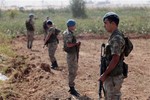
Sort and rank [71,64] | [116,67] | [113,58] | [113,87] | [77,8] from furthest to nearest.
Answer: [77,8] < [71,64] < [113,87] < [116,67] < [113,58]

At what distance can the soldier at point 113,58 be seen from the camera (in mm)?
4473

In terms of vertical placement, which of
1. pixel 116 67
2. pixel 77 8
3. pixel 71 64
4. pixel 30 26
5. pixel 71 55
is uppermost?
pixel 77 8

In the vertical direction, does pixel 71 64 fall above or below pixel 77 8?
below

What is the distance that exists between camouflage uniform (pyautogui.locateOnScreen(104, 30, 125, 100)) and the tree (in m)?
35.4

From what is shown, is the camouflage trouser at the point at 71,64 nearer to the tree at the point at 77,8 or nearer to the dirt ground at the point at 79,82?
the dirt ground at the point at 79,82

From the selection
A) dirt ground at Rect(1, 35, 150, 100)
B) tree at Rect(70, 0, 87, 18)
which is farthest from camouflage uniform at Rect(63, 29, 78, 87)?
tree at Rect(70, 0, 87, 18)

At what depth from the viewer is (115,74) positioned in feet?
15.2

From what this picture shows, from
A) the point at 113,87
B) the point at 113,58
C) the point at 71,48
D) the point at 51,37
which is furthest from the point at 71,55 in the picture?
the point at 51,37

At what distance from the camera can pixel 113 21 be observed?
4.50 metres

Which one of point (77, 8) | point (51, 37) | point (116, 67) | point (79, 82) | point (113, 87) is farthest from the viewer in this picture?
point (77, 8)

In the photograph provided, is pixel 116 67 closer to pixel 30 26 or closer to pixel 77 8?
pixel 30 26

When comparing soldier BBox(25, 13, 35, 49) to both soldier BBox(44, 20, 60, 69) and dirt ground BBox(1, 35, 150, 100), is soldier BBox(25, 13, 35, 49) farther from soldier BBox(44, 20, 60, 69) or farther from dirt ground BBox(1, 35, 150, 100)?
soldier BBox(44, 20, 60, 69)

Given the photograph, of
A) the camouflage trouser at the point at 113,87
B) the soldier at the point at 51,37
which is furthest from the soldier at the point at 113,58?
the soldier at the point at 51,37

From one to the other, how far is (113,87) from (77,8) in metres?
36.6
